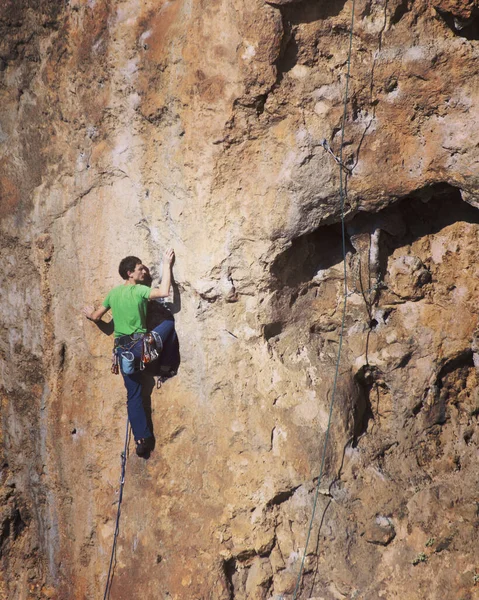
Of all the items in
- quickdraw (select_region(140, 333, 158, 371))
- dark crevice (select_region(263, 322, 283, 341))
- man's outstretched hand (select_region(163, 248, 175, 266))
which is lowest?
quickdraw (select_region(140, 333, 158, 371))

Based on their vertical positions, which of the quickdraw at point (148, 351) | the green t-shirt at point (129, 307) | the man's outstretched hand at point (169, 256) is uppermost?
the man's outstretched hand at point (169, 256)

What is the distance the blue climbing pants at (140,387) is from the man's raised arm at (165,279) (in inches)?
13.5

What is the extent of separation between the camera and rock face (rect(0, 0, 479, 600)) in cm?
511

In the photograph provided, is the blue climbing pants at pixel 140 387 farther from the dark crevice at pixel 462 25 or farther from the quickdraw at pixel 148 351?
the dark crevice at pixel 462 25

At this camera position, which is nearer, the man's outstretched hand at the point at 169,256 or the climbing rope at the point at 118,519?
the man's outstretched hand at the point at 169,256

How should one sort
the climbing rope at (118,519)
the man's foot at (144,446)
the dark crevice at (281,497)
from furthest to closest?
the climbing rope at (118,519) < the man's foot at (144,446) < the dark crevice at (281,497)

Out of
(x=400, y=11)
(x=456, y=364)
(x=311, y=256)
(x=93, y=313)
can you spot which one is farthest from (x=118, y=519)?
(x=400, y=11)

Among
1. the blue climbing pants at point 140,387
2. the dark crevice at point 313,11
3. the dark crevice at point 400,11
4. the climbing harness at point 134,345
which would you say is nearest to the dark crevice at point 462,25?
the dark crevice at point 400,11

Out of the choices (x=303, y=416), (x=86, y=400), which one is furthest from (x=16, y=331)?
(x=303, y=416)

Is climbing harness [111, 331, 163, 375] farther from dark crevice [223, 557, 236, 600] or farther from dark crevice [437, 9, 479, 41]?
dark crevice [437, 9, 479, 41]

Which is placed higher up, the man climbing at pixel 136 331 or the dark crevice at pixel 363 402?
the man climbing at pixel 136 331

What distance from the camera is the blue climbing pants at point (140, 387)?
5629 millimetres

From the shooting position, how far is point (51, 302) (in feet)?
20.0

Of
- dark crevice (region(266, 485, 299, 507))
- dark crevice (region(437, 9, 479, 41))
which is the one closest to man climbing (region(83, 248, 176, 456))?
dark crevice (region(266, 485, 299, 507))
